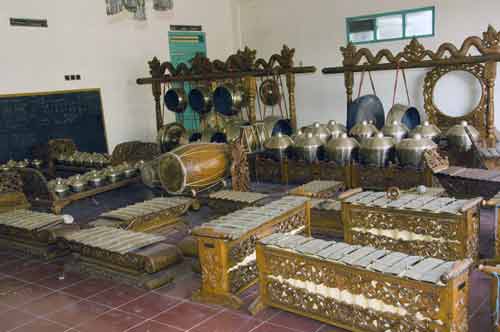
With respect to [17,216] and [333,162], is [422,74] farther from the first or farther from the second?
[17,216]

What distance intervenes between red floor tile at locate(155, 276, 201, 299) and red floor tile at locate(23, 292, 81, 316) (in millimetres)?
585

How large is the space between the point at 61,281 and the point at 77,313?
624 mm

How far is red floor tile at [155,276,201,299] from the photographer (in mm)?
3421

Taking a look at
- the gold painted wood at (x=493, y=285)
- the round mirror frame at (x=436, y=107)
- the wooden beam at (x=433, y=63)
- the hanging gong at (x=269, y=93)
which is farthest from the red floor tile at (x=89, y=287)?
the round mirror frame at (x=436, y=107)

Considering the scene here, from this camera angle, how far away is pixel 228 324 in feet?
9.67

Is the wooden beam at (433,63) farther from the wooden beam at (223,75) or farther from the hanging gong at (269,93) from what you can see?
the hanging gong at (269,93)

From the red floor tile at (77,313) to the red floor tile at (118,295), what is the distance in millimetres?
60

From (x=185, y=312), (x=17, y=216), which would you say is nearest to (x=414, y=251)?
(x=185, y=312)

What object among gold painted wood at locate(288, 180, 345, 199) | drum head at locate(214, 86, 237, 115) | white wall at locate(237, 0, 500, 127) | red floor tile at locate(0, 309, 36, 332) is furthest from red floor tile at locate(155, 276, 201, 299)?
white wall at locate(237, 0, 500, 127)

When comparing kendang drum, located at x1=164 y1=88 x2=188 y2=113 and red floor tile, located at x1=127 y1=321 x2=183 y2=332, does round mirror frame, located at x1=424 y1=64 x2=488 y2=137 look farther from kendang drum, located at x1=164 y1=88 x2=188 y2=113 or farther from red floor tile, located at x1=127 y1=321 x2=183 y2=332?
red floor tile, located at x1=127 y1=321 x2=183 y2=332

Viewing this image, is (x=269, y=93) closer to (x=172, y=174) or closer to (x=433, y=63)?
(x=433, y=63)

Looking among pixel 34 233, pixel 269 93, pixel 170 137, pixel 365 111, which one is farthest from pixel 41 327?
pixel 269 93

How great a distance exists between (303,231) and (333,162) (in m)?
2.08

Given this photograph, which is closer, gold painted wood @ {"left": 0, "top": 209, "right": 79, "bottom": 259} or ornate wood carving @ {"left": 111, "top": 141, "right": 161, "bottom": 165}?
gold painted wood @ {"left": 0, "top": 209, "right": 79, "bottom": 259}
